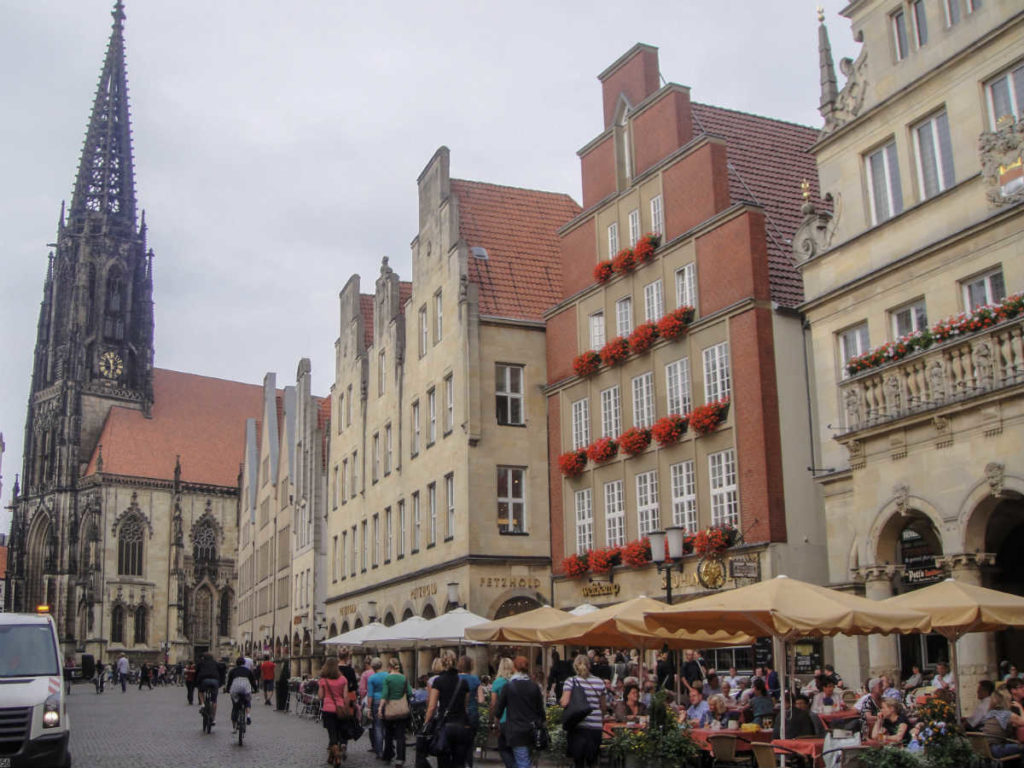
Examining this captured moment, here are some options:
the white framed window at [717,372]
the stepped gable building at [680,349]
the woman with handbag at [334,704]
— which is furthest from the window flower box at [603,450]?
the woman with handbag at [334,704]

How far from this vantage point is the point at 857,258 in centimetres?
2231

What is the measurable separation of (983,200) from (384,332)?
27424 mm

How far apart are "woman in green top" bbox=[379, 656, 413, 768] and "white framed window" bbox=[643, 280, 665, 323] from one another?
1284 centimetres

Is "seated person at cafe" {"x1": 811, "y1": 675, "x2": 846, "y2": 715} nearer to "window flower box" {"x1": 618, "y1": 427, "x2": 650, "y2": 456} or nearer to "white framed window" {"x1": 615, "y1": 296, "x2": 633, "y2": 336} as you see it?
"window flower box" {"x1": 618, "y1": 427, "x2": 650, "y2": 456}

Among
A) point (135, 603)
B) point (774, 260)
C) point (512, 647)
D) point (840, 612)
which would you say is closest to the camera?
point (840, 612)

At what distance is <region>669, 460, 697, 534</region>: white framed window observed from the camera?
2669cm

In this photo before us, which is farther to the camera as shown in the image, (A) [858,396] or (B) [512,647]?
(B) [512,647]

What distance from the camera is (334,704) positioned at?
18.3m

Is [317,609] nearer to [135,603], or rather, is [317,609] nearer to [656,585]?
[656,585]

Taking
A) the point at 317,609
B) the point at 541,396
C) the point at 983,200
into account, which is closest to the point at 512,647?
the point at 541,396

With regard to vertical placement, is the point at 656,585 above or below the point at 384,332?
below

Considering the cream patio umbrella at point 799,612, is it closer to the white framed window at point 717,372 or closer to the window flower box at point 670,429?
the white framed window at point 717,372

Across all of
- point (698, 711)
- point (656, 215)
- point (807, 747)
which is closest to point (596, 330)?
point (656, 215)

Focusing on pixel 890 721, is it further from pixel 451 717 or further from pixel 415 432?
pixel 415 432
